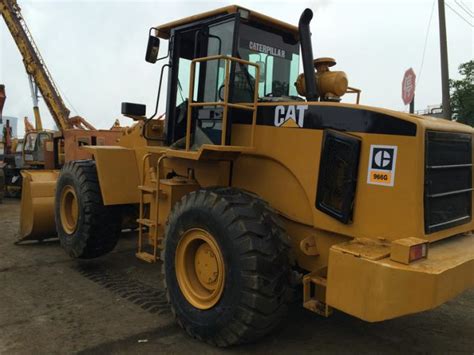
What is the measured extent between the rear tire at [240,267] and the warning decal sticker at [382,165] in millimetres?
799

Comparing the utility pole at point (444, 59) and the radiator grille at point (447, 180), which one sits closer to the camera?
the radiator grille at point (447, 180)

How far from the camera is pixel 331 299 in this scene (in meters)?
3.09

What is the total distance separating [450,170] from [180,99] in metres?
2.78

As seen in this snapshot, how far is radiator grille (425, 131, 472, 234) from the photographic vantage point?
3260mm

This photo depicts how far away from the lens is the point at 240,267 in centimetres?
333

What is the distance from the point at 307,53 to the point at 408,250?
1914mm

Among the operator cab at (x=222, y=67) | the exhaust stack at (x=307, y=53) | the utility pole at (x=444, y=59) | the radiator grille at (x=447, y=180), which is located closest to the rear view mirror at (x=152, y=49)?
the operator cab at (x=222, y=67)

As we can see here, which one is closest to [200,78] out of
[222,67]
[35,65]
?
[222,67]

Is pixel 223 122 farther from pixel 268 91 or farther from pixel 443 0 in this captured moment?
pixel 443 0

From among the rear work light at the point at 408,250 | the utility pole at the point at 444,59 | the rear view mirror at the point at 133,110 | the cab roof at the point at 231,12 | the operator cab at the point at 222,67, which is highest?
the utility pole at the point at 444,59

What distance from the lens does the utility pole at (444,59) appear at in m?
11.3

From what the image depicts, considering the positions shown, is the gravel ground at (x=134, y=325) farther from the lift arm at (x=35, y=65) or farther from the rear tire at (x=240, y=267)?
the lift arm at (x=35, y=65)

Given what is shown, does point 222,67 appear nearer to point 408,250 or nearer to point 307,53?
point 307,53

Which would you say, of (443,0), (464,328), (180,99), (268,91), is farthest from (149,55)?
(443,0)
